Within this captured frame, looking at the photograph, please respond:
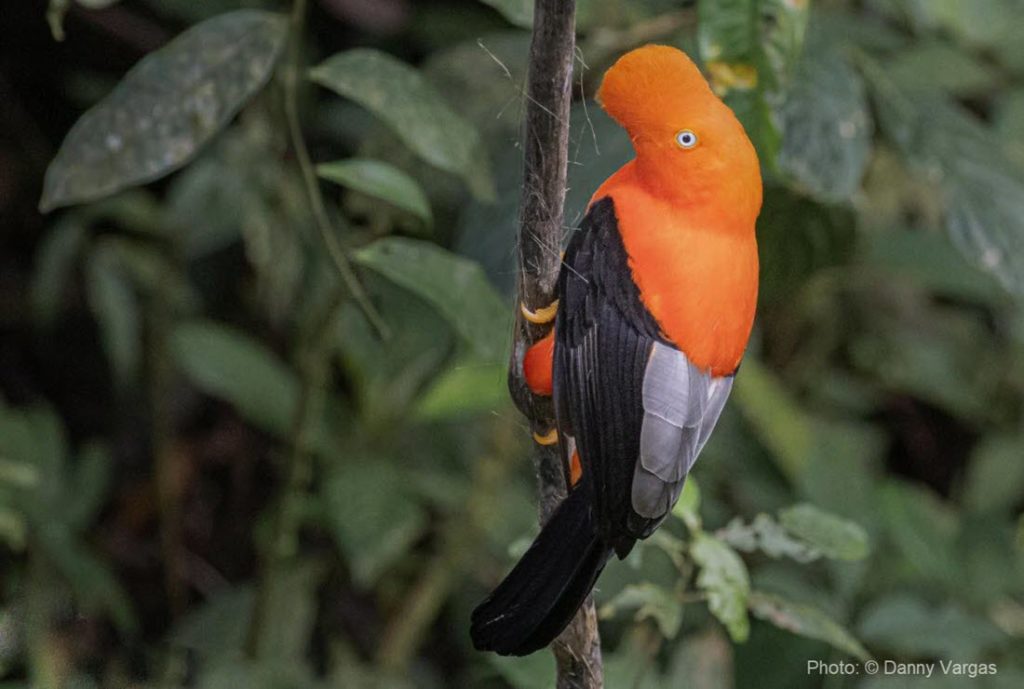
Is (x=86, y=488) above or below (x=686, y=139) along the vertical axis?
below

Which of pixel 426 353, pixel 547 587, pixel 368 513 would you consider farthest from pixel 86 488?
pixel 547 587

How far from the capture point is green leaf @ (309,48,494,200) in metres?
1.53

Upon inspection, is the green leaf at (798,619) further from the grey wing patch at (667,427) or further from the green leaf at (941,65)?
the green leaf at (941,65)

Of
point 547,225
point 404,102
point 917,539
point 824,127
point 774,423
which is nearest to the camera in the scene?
point 547,225

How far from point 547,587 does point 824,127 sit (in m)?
1.15

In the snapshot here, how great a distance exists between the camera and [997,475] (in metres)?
3.02

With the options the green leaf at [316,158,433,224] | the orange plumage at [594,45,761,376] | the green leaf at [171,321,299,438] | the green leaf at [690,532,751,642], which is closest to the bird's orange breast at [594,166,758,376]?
the orange plumage at [594,45,761,376]

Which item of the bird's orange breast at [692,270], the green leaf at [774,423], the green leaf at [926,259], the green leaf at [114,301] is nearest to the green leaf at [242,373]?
the green leaf at [114,301]

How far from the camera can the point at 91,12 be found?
301 cm

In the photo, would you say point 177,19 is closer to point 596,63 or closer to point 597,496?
point 596,63

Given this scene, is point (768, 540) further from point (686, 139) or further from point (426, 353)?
point (426, 353)

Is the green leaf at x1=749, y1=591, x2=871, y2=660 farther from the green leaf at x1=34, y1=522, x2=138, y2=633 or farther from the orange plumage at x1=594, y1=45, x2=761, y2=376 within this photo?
the green leaf at x1=34, y1=522, x2=138, y2=633

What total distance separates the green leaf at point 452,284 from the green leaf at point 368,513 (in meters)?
0.84

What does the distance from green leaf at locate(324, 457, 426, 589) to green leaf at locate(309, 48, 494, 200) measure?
0.85 metres
